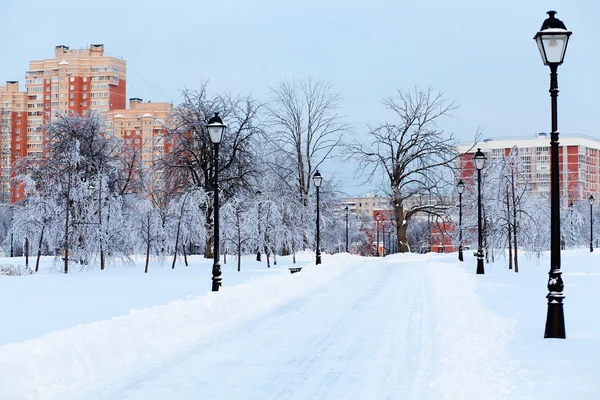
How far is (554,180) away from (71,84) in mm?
137617

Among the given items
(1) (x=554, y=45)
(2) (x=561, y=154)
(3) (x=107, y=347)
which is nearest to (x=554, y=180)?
(1) (x=554, y=45)

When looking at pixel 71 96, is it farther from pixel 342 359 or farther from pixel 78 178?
pixel 342 359

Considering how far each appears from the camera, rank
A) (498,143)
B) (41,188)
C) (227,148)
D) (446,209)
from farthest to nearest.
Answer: (498,143)
(446,209)
(227,148)
(41,188)

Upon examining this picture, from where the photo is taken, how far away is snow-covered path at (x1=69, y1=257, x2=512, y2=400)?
7.70 m

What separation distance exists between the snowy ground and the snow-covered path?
0.08 feet

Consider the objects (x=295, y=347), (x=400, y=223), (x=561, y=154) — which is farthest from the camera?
(x=561, y=154)

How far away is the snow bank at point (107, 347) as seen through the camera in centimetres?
784

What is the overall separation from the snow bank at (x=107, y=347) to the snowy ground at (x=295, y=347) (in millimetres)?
26

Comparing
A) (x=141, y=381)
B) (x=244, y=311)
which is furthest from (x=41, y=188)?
(x=141, y=381)

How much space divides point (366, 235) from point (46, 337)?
5048 inches

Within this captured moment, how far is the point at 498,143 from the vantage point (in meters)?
168

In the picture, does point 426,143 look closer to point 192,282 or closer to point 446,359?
point 192,282

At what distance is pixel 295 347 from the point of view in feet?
35.5

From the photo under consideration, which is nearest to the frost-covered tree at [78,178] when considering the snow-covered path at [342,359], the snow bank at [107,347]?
the snow bank at [107,347]
